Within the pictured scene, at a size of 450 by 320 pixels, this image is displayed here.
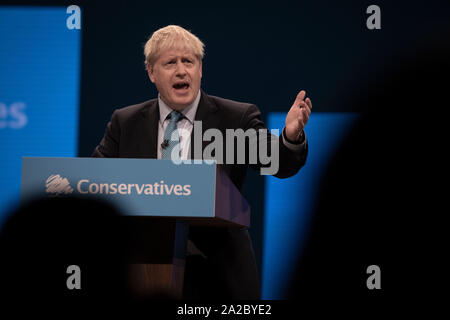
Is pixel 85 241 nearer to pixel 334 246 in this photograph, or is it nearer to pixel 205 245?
pixel 205 245

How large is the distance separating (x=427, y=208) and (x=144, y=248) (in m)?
2.30

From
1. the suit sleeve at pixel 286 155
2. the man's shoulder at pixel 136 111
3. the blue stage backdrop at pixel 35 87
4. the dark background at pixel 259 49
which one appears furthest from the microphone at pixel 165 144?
the blue stage backdrop at pixel 35 87

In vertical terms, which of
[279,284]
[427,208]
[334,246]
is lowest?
[279,284]

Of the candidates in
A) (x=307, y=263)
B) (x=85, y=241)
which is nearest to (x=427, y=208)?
(x=307, y=263)

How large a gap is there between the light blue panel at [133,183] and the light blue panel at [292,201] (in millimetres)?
2023

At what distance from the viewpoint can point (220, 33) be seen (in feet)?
11.8

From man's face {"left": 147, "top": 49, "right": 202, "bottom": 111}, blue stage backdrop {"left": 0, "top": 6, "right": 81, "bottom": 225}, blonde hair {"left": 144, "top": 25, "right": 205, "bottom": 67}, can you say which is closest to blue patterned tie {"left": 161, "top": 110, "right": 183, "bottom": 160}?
man's face {"left": 147, "top": 49, "right": 202, "bottom": 111}

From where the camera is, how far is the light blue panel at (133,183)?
1.58m

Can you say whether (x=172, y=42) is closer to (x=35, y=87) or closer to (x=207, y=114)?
(x=207, y=114)

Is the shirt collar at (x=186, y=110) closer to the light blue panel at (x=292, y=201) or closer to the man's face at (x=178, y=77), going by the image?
the man's face at (x=178, y=77)

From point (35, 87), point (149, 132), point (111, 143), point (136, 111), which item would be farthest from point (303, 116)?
point (35, 87)

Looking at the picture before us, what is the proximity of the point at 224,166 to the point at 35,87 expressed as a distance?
182cm

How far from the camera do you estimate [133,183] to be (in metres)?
1.60

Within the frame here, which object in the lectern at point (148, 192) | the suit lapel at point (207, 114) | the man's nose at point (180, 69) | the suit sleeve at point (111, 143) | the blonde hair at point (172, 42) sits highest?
the blonde hair at point (172, 42)
